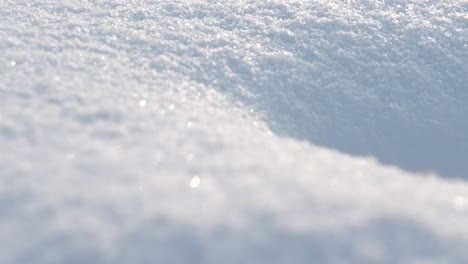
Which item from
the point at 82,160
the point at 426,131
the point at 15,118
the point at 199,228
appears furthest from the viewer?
the point at 426,131

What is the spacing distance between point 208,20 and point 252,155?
0.82 meters

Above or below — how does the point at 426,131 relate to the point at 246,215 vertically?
below

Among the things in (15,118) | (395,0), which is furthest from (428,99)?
(15,118)

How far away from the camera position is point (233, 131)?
48.8 inches

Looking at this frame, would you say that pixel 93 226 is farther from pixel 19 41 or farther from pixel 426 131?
pixel 426 131

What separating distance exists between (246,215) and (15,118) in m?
0.62

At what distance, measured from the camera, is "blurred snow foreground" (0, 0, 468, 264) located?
3.05ft

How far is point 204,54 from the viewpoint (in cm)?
163

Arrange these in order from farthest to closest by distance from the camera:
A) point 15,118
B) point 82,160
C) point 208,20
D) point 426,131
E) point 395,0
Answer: point 395,0
point 208,20
point 426,131
point 15,118
point 82,160

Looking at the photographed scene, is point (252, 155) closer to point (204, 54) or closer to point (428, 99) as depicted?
point (204, 54)

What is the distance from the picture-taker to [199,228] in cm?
93

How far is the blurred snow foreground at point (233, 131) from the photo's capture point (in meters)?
0.93

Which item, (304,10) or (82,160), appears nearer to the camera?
(82,160)

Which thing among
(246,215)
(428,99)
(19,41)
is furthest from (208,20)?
(246,215)
